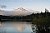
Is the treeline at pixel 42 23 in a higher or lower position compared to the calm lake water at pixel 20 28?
higher

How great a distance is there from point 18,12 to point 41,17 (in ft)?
10.7

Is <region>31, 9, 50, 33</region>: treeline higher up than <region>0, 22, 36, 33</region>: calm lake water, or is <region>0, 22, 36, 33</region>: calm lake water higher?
<region>31, 9, 50, 33</region>: treeline

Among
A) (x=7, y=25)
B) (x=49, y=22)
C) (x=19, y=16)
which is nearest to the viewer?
(x=49, y=22)

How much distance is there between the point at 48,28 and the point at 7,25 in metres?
4.90

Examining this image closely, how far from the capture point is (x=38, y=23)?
600 cm

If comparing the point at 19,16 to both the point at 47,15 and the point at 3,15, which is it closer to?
the point at 3,15

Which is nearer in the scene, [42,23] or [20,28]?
[42,23]

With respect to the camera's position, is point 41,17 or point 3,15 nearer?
point 41,17

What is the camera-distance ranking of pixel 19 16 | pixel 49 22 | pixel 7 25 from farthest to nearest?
pixel 7 25 < pixel 19 16 < pixel 49 22

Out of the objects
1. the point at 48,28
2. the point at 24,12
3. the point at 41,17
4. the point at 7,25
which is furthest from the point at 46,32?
the point at 7,25

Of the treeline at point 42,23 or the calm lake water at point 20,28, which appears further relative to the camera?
A: the calm lake water at point 20,28

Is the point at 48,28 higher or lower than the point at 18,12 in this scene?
lower

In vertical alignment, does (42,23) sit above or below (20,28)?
above

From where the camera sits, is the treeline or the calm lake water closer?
the treeline
